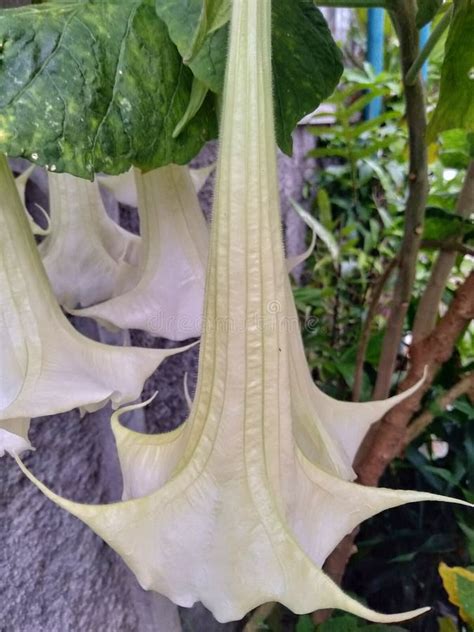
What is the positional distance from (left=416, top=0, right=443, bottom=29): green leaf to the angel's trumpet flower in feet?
0.91

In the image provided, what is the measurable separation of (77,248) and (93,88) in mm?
185

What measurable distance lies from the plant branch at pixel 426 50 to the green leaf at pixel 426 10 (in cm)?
1

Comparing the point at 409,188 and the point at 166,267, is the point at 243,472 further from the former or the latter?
the point at 409,188

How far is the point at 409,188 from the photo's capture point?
1.81 feet

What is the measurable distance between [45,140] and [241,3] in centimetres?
11

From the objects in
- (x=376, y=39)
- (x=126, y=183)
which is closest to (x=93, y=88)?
(x=126, y=183)

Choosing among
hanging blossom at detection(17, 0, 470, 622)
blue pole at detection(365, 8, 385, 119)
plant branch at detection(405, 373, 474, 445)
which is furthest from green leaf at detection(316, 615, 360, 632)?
blue pole at detection(365, 8, 385, 119)

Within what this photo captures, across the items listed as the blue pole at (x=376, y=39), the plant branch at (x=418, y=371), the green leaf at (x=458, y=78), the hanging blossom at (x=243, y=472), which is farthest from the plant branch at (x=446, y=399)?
the blue pole at (x=376, y=39)

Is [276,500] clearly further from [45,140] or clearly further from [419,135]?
[419,135]

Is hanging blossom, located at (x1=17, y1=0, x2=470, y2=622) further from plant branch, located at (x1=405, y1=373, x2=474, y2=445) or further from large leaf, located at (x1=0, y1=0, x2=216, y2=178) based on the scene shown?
plant branch, located at (x1=405, y1=373, x2=474, y2=445)

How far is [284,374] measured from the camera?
28 cm

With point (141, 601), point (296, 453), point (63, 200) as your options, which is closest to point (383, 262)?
point (141, 601)

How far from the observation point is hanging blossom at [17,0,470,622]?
26 cm

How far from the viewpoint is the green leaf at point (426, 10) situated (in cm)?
42
